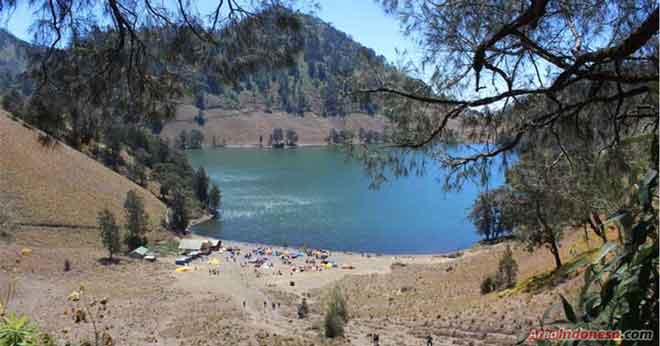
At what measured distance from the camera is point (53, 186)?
117 ft

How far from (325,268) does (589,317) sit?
27957 millimetres

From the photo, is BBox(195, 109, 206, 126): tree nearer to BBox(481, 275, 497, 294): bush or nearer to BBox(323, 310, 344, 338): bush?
BBox(481, 275, 497, 294): bush

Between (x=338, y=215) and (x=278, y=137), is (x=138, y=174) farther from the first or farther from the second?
(x=278, y=137)

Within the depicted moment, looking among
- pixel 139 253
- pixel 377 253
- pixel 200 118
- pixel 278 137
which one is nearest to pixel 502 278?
pixel 377 253

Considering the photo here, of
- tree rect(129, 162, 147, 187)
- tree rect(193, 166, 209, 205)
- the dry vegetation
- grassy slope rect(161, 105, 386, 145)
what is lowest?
the dry vegetation

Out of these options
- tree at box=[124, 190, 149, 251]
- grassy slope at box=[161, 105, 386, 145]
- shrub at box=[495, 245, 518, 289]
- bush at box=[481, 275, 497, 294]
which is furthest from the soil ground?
grassy slope at box=[161, 105, 386, 145]

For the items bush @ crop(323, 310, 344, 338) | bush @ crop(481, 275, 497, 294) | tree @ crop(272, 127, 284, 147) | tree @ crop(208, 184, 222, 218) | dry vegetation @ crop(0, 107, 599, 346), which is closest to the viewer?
dry vegetation @ crop(0, 107, 599, 346)

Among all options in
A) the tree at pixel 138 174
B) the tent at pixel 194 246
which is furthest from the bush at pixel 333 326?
the tree at pixel 138 174

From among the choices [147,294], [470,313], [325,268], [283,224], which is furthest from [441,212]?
[470,313]

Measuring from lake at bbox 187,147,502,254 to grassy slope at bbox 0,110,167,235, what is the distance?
738cm

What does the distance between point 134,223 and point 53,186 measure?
8552 mm

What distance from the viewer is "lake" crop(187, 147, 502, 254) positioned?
36.7 m

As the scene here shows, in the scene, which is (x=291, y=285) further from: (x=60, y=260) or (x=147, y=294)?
(x=60, y=260)

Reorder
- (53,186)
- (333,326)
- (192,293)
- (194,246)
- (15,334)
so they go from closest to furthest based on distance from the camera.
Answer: (15,334)
(333,326)
(192,293)
(194,246)
(53,186)
